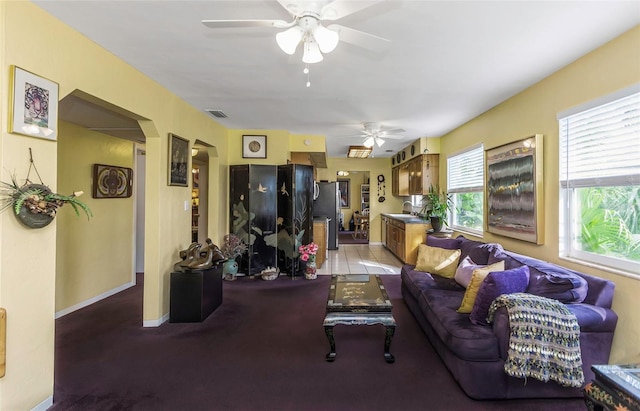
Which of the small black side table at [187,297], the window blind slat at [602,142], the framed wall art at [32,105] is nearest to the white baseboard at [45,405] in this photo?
the small black side table at [187,297]

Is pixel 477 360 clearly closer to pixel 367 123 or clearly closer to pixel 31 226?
pixel 31 226

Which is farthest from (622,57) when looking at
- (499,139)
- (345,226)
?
(345,226)

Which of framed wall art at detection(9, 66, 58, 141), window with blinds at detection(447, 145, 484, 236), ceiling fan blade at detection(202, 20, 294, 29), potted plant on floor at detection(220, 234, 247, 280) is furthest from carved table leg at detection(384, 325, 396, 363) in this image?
potted plant on floor at detection(220, 234, 247, 280)

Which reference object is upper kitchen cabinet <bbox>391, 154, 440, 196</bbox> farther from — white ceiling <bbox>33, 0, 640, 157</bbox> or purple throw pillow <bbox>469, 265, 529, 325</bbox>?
purple throw pillow <bbox>469, 265, 529, 325</bbox>

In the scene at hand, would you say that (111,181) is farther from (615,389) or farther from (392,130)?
(615,389)

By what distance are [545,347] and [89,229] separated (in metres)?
4.96

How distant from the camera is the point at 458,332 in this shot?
2002 millimetres

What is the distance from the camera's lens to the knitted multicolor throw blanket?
1735mm

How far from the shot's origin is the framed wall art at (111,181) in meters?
3.85

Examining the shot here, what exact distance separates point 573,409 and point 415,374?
0.97 metres

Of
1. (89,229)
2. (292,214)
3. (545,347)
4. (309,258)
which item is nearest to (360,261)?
(309,258)

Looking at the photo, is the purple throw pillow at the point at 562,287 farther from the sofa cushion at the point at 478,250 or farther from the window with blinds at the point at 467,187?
the window with blinds at the point at 467,187

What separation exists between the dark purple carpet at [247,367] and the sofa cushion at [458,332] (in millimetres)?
304

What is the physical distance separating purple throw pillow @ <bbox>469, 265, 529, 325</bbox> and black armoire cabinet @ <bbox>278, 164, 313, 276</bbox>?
10.4ft
